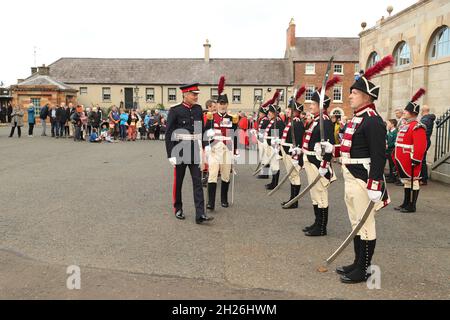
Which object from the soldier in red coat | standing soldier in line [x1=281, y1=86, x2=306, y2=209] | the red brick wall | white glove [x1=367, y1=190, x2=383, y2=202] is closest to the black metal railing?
the soldier in red coat

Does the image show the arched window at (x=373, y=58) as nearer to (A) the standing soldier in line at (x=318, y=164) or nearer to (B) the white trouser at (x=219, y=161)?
(B) the white trouser at (x=219, y=161)

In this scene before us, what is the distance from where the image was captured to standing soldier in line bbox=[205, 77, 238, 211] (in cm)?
803

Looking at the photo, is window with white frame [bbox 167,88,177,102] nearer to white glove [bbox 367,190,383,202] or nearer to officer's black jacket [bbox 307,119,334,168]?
officer's black jacket [bbox 307,119,334,168]

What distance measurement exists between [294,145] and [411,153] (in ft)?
7.88

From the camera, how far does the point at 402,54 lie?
A: 60.5ft

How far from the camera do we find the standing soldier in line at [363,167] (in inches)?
181

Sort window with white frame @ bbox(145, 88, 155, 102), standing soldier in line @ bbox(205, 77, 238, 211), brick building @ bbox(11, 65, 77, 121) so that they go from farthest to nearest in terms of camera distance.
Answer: window with white frame @ bbox(145, 88, 155, 102) < brick building @ bbox(11, 65, 77, 121) < standing soldier in line @ bbox(205, 77, 238, 211)

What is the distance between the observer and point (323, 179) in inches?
257

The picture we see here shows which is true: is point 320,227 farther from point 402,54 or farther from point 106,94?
point 106,94

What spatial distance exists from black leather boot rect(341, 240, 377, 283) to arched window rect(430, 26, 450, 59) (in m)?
12.7

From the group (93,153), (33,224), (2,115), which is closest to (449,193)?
(33,224)

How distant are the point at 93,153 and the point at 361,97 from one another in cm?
1407

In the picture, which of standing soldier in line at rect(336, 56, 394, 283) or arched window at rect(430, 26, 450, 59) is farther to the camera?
arched window at rect(430, 26, 450, 59)
